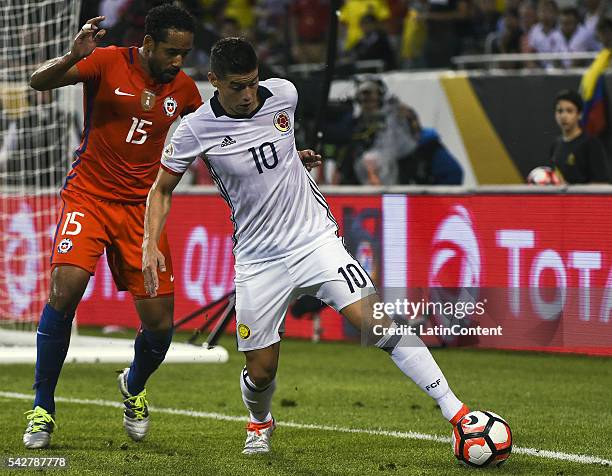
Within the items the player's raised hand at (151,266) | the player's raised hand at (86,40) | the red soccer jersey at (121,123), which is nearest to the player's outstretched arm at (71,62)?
the player's raised hand at (86,40)

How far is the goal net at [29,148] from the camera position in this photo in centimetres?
1185

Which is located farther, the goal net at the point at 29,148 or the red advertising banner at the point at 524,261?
the goal net at the point at 29,148

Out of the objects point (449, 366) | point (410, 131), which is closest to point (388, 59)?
point (410, 131)

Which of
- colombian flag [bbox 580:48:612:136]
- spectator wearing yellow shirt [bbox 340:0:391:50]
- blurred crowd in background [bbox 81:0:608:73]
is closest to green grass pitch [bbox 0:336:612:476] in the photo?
colombian flag [bbox 580:48:612:136]

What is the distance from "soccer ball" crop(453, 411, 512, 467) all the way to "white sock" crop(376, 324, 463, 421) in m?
0.11

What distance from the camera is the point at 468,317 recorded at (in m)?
8.79

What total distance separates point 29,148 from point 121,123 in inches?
206

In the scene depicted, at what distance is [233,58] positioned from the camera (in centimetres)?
636

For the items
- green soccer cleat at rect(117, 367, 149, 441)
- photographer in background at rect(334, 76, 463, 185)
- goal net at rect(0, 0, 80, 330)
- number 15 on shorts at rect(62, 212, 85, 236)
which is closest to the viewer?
number 15 on shorts at rect(62, 212, 85, 236)

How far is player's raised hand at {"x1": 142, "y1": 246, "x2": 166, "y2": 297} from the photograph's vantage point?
21.2 ft

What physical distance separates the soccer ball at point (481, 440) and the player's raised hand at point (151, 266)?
5.29 ft

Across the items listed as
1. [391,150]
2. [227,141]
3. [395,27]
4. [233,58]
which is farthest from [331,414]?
[395,27]

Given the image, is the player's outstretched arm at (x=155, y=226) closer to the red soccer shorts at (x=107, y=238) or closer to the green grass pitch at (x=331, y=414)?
the red soccer shorts at (x=107, y=238)

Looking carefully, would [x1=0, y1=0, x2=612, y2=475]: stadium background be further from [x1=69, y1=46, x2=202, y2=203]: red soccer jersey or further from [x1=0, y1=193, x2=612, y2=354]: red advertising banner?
[x1=69, y1=46, x2=202, y2=203]: red soccer jersey
